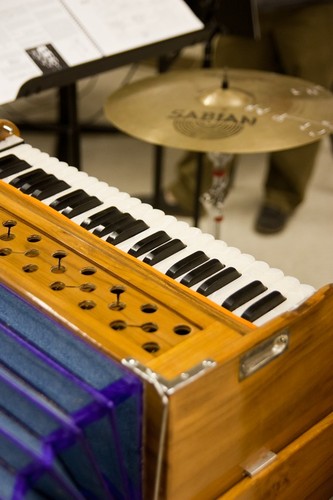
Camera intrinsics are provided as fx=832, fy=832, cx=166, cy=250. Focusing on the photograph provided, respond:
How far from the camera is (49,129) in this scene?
3.30 meters

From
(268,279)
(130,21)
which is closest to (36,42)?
(130,21)

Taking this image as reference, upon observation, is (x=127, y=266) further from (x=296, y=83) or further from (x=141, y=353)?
(x=296, y=83)

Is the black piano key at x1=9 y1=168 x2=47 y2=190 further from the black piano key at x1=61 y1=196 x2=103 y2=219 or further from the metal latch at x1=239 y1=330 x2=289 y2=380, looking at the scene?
the metal latch at x1=239 y1=330 x2=289 y2=380

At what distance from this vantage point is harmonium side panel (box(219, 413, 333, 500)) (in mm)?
1118

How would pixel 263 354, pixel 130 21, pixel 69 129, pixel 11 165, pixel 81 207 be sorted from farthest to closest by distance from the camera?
pixel 69 129 → pixel 130 21 → pixel 11 165 → pixel 81 207 → pixel 263 354

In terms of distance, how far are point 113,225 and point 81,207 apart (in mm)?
86

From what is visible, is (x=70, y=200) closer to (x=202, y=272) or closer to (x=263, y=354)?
(x=202, y=272)

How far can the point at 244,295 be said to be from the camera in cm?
115

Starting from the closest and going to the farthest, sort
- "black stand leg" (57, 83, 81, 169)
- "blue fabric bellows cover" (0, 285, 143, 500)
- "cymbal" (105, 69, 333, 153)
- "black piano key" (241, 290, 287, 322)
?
"blue fabric bellows cover" (0, 285, 143, 500), "black piano key" (241, 290, 287, 322), "cymbal" (105, 69, 333, 153), "black stand leg" (57, 83, 81, 169)

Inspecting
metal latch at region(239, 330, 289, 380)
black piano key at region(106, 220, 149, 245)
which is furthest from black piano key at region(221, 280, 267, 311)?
black piano key at region(106, 220, 149, 245)

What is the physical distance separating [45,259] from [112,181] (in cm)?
204

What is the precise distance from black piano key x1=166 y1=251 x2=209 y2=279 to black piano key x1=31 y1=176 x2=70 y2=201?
0.31m

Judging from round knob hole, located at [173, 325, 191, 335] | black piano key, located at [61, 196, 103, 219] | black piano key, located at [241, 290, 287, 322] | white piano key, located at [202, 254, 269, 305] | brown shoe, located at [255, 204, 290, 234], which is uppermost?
round knob hole, located at [173, 325, 191, 335]

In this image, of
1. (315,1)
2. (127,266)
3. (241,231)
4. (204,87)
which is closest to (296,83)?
(204,87)
